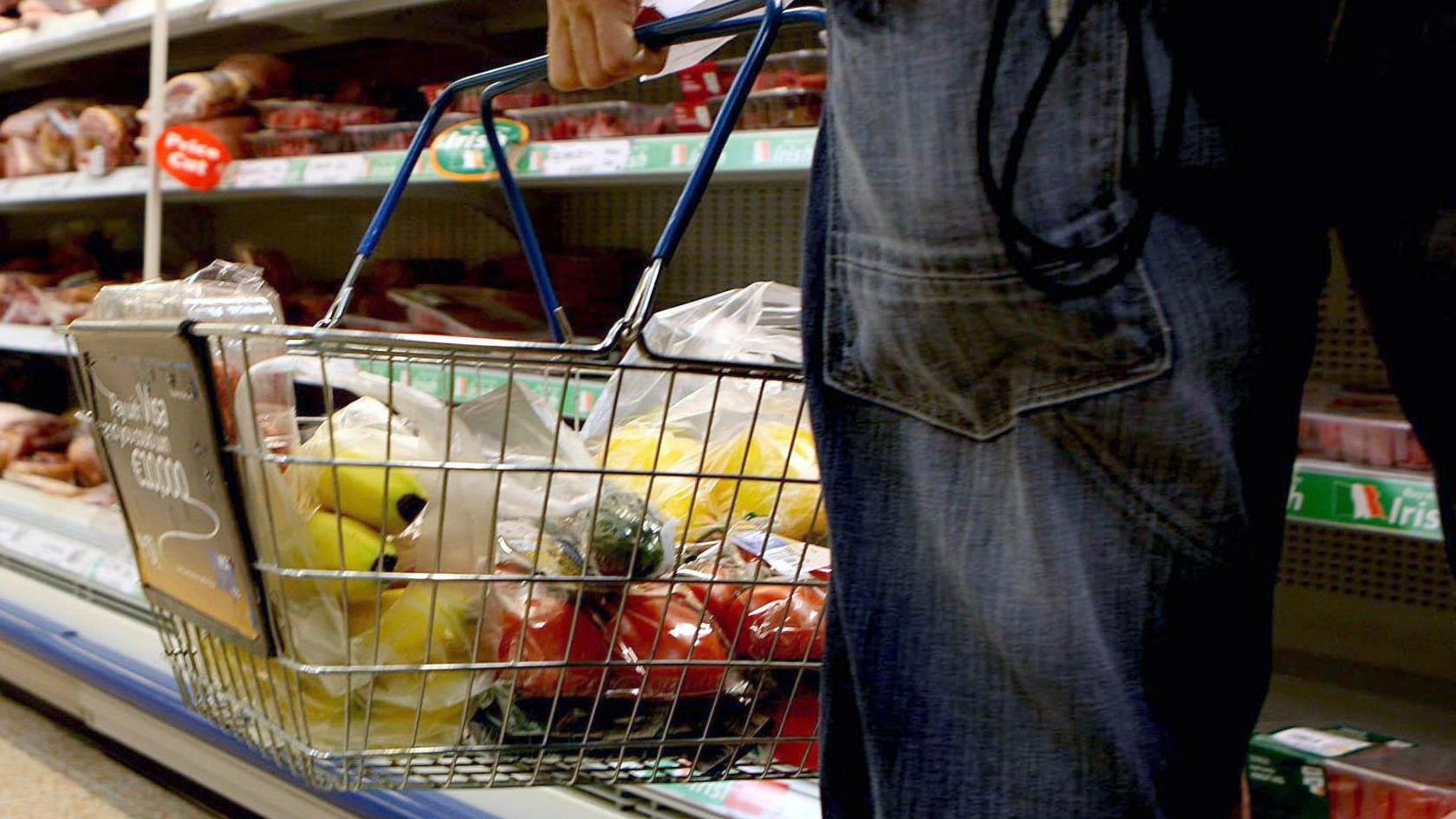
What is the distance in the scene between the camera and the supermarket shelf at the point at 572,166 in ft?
4.42

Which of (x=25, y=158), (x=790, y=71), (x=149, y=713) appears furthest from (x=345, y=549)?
(x=25, y=158)

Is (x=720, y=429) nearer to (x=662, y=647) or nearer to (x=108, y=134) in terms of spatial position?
(x=662, y=647)

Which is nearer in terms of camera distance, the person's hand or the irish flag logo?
the person's hand

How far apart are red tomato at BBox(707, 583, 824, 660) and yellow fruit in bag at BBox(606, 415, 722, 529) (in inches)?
2.9

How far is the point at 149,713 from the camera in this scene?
1.81 meters

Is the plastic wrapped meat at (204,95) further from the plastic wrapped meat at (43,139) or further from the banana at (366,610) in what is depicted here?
the banana at (366,610)

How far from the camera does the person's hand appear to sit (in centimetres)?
67

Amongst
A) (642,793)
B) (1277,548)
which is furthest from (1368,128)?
(642,793)

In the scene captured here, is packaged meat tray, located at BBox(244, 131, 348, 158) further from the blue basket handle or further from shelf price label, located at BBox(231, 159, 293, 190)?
the blue basket handle

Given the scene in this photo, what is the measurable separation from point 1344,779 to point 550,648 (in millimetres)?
606

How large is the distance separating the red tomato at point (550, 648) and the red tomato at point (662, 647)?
0.06 ft

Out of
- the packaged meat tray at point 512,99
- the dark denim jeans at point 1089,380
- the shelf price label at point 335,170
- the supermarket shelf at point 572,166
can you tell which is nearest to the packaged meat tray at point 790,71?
the supermarket shelf at point 572,166

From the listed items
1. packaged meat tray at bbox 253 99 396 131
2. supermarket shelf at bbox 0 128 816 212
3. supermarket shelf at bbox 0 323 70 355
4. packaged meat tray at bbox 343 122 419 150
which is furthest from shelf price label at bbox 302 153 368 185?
supermarket shelf at bbox 0 323 70 355

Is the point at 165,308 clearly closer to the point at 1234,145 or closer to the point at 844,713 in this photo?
the point at 844,713
